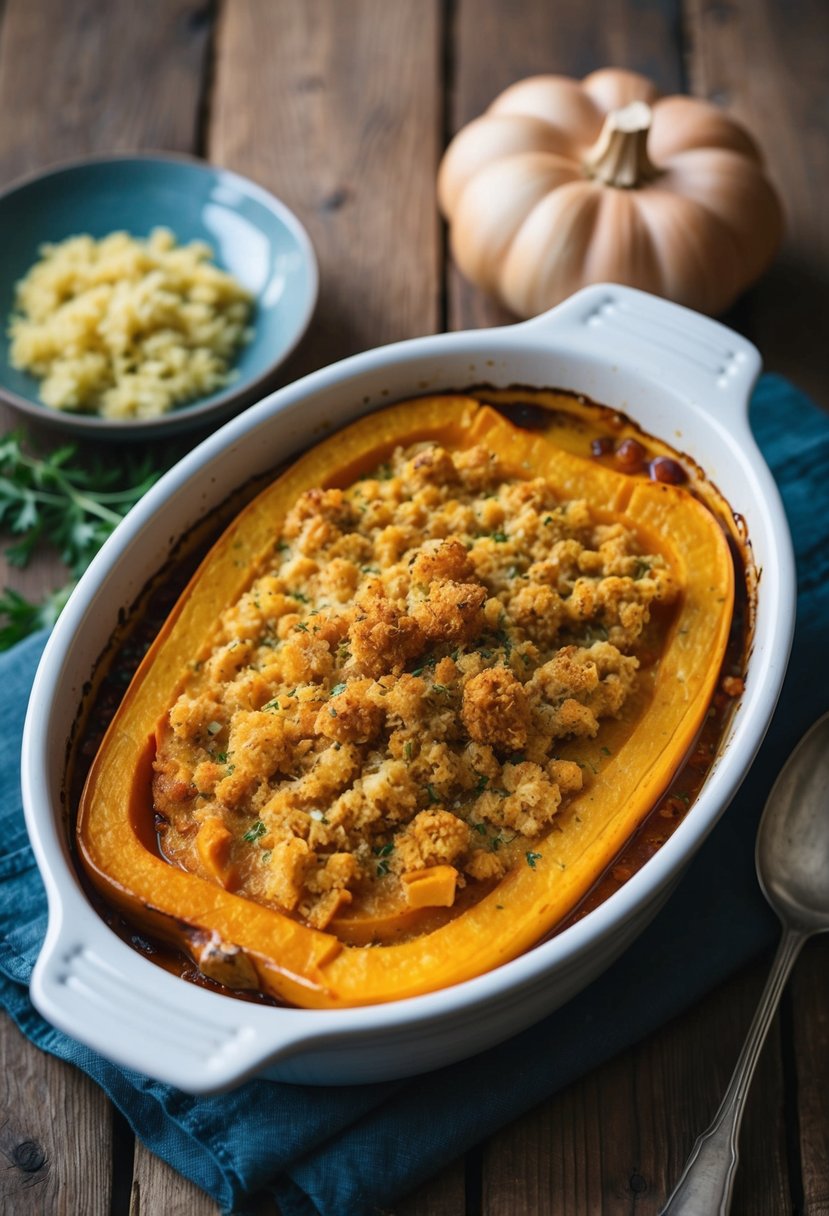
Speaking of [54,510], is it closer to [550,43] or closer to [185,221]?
[185,221]

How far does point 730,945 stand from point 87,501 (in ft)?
5.11

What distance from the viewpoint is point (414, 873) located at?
1.77 m

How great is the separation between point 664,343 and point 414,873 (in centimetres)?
106

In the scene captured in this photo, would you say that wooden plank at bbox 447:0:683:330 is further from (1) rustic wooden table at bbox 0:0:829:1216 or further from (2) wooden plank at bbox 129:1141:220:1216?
(2) wooden plank at bbox 129:1141:220:1216

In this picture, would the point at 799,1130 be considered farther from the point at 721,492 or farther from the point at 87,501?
the point at 87,501

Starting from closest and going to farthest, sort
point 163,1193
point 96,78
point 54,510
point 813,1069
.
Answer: point 163,1193
point 813,1069
point 54,510
point 96,78

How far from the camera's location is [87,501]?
8.54 feet

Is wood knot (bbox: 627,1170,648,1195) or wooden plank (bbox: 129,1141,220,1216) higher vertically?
wood knot (bbox: 627,1170,648,1195)

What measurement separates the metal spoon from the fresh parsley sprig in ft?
4.74

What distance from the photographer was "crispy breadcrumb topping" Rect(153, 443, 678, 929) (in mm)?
1809

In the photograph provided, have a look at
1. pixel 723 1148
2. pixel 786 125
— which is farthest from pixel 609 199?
pixel 723 1148

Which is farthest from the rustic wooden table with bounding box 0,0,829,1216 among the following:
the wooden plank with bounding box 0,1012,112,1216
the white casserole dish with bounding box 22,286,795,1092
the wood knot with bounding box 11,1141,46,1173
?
the wood knot with bounding box 11,1141,46,1173

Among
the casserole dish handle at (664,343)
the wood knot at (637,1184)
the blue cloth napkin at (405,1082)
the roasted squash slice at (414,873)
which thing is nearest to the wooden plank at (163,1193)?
the blue cloth napkin at (405,1082)

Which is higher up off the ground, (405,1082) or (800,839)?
(800,839)
